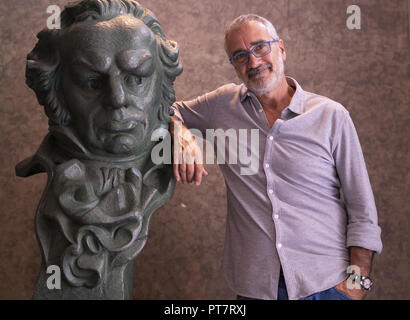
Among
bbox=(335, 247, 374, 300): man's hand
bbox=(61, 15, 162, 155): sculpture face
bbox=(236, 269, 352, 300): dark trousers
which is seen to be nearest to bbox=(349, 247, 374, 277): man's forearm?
bbox=(335, 247, 374, 300): man's hand

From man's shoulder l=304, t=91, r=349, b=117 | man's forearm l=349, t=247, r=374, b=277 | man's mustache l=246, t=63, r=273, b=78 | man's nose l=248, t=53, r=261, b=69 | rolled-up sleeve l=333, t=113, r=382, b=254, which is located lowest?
man's forearm l=349, t=247, r=374, b=277

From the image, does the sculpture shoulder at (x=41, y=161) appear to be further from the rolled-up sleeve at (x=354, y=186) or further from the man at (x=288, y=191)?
the rolled-up sleeve at (x=354, y=186)

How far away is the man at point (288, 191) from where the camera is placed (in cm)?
146

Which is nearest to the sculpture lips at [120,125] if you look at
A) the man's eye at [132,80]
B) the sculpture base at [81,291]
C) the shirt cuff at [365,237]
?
the man's eye at [132,80]

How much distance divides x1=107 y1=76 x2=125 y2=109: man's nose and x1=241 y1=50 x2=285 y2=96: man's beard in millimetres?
544

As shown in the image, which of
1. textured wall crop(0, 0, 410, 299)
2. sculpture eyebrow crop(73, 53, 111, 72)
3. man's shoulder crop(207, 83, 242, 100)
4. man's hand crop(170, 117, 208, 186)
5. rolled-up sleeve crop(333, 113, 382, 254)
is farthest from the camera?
textured wall crop(0, 0, 410, 299)

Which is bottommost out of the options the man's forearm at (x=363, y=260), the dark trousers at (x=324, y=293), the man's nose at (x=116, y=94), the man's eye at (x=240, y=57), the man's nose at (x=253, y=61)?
the dark trousers at (x=324, y=293)

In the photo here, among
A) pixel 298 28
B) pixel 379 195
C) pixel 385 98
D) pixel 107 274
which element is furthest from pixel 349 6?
pixel 107 274

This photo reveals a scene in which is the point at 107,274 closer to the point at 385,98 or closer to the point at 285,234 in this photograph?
the point at 285,234

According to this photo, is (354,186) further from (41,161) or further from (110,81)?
(41,161)

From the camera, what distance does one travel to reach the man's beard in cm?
161

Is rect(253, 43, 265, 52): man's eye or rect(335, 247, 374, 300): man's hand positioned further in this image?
rect(253, 43, 265, 52): man's eye

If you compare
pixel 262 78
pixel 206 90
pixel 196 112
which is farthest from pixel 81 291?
pixel 206 90

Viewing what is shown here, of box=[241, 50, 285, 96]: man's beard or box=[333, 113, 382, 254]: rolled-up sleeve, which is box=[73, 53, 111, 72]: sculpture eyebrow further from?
box=[333, 113, 382, 254]: rolled-up sleeve
